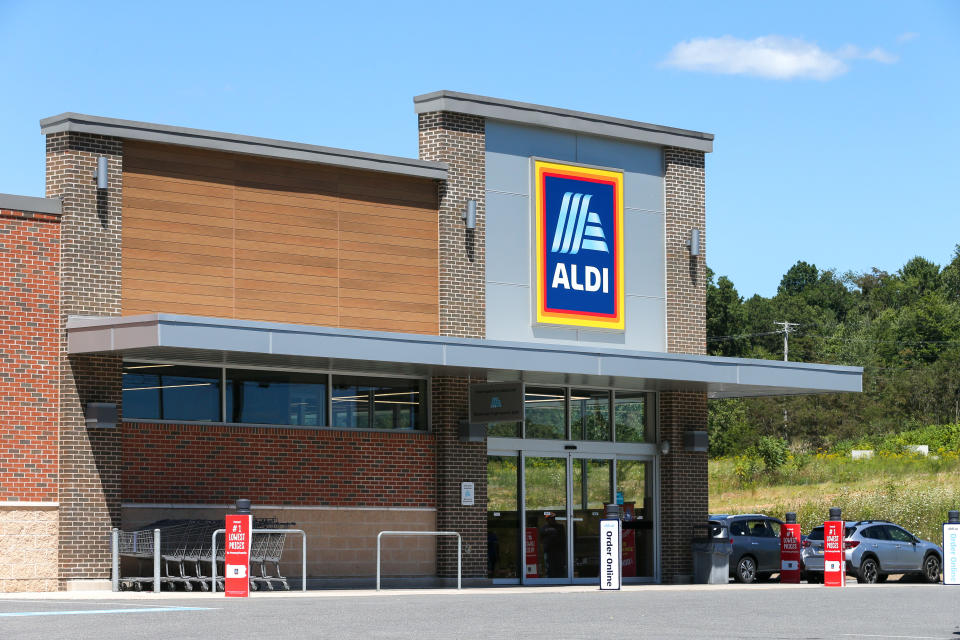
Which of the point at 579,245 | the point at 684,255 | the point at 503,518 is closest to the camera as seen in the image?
the point at 503,518

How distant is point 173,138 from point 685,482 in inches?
494

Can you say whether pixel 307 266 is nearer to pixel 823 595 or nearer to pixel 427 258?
pixel 427 258

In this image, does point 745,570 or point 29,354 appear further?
point 745,570

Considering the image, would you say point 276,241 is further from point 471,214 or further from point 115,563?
point 115,563

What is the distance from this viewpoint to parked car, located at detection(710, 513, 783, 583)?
33.2 metres

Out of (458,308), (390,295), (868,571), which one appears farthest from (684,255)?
(868,571)

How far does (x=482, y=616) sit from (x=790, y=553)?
609 inches

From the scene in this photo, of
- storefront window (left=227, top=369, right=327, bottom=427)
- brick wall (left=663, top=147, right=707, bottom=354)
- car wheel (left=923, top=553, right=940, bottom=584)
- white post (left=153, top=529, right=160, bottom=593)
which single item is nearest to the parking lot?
white post (left=153, top=529, right=160, bottom=593)

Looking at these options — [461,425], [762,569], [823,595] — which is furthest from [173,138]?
[762,569]

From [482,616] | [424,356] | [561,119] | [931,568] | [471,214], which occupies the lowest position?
[931,568]

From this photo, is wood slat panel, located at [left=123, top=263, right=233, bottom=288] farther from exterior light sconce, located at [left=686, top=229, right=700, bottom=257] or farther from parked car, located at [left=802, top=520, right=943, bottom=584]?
parked car, located at [left=802, top=520, right=943, bottom=584]

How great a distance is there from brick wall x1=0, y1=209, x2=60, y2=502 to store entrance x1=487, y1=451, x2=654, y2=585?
332 inches

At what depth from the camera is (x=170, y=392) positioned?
2425 centimetres

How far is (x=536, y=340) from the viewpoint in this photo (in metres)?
27.9
